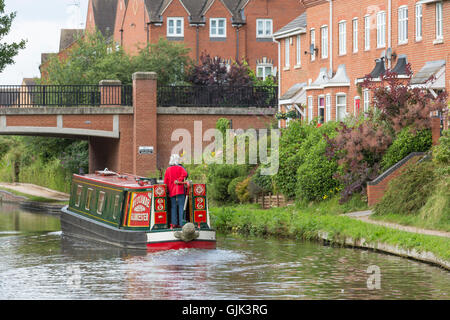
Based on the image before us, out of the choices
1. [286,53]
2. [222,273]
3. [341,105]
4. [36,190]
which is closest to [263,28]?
[286,53]

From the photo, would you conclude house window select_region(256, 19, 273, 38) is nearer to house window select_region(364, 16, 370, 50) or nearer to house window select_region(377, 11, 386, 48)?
house window select_region(364, 16, 370, 50)

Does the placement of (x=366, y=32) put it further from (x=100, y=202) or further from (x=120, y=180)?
(x=100, y=202)

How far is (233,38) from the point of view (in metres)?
58.9

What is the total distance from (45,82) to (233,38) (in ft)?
48.2

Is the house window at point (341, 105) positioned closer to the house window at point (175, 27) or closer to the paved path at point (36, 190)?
the paved path at point (36, 190)

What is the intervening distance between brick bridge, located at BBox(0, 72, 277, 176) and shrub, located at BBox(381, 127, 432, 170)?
650 inches

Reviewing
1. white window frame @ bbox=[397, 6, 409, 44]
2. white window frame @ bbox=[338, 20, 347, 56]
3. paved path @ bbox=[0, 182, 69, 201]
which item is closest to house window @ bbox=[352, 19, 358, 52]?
white window frame @ bbox=[338, 20, 347, 56]

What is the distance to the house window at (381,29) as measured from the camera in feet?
117

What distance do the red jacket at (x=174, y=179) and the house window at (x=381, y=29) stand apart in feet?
48.7

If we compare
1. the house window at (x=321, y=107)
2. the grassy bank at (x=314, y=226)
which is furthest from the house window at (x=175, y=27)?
the grassy bank at (x=314, y=226)

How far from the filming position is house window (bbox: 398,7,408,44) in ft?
111

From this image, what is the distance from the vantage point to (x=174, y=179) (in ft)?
76.3
